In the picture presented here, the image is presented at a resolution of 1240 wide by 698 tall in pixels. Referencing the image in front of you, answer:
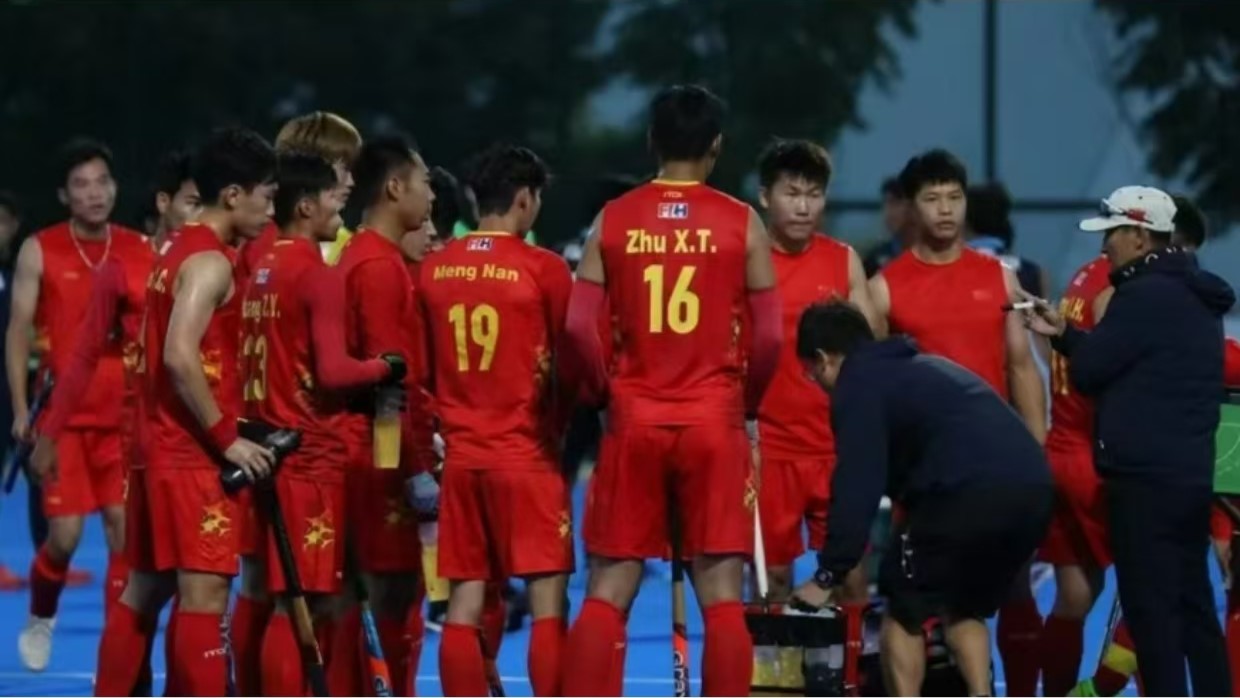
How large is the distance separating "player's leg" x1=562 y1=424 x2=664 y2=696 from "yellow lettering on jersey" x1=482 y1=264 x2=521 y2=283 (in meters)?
0.58

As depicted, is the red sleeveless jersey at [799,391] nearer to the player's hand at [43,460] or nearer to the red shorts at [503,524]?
the red shorts at [503,524]

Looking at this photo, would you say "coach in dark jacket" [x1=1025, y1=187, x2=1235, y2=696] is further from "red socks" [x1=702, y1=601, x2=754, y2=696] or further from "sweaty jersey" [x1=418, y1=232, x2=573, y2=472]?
"sweaty jersey" [x1=418, y1=232, x2=573, y2=472]

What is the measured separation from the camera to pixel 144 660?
10.3 m

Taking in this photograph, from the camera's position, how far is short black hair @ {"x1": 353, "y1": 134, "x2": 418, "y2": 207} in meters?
10.0

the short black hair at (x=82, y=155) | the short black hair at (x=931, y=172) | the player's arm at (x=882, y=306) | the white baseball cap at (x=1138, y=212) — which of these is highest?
the short black hair at (x=82, y=155)

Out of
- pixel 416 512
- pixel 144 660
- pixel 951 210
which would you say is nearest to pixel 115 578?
pixel 144 660

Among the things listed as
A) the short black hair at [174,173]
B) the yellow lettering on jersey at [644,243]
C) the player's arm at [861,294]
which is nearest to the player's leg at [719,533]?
the yellow lettering on jersey at [644,243]

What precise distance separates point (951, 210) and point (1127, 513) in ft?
5.05

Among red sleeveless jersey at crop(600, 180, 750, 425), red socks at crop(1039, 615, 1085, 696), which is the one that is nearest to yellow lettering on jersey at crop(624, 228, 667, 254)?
red sleeveless jersey at crop(600, 180, 750, 425)

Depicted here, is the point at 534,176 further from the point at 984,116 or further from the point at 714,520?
the point at 984,116

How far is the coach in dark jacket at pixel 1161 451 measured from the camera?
9844mm

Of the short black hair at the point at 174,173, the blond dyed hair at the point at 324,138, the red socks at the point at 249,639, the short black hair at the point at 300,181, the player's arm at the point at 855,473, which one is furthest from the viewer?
the short black hair at the point at 174,173

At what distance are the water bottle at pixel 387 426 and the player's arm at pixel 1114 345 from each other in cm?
229

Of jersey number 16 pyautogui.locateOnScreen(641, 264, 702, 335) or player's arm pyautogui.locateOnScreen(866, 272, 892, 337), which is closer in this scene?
jersey number 16 pyautogui.locateOnScreen(641, 264, 702, 335)
